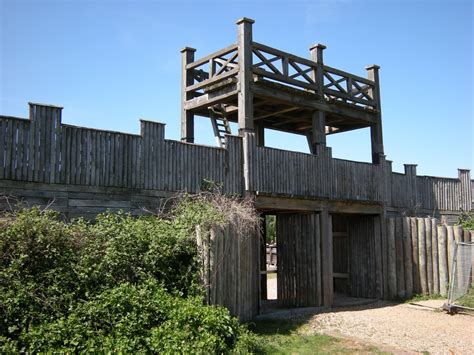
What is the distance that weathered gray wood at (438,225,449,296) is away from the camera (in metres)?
16.7

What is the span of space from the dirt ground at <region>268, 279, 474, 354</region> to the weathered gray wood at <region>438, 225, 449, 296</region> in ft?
4.33

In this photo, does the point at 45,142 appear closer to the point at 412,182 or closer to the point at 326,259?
the point at 326,259

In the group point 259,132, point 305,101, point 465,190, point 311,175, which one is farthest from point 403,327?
point 465,190

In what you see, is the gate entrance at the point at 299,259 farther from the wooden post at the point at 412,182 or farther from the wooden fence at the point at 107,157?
the wooden post at the point at 412,182

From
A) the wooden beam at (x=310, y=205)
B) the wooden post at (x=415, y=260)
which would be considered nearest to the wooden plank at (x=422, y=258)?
the wooden post at (x=415, y=260)

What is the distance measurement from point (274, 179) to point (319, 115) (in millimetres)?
2938

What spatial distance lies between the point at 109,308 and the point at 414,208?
13.9 metres

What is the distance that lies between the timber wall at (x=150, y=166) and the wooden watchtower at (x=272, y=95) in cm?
87

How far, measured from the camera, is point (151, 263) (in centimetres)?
945

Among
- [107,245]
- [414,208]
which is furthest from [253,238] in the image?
[414,208]

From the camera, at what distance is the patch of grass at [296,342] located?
9.62 m

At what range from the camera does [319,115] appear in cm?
1556

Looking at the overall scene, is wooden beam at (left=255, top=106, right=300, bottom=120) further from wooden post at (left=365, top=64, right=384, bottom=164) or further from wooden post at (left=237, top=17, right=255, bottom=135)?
wooden post at (left=365, top=64, right=384, bottom=164)

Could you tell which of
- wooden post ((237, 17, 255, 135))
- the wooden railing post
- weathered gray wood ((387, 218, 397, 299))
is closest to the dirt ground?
weathered gray wood ((387, 218, 397, 299))
